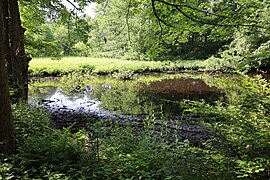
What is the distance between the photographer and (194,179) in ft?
9.63

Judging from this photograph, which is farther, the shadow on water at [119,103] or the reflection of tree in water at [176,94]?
the reflection of tree in water at [176,94]

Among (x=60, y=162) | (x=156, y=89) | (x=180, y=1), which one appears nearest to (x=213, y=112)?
(x=60, y=162)

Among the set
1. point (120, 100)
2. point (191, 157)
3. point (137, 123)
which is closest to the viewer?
point (191, 157)

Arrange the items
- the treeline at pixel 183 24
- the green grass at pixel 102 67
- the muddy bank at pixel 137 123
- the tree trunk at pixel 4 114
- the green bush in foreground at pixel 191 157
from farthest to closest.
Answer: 1. the green grass at pixel 102 67
2. the muddy bank at pixel 137 123
3. the treeline at pixel 183 24
4. the tree trunk at pixel 4 114
5. the green bush in foreground at pixel 191 157

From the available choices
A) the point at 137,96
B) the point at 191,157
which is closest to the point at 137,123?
the point at 191,157

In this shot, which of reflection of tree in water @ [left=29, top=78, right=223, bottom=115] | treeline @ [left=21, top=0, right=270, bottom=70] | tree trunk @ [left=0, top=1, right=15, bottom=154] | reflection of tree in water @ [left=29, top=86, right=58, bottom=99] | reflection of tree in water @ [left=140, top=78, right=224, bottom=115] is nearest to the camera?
tree trunk @ [left=0, top=1, right=15, bottom=154]

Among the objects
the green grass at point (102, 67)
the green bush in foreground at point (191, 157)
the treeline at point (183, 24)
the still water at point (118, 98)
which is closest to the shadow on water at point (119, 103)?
the still water at point (118, 98)

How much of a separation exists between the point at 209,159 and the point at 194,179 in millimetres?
446

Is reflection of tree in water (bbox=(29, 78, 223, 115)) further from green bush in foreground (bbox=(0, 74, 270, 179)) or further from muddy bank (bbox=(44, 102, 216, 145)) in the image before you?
green bush in foreground (bbox=(0, 74, 270, 179))

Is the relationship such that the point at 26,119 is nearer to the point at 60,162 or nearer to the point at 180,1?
the point at 60,162

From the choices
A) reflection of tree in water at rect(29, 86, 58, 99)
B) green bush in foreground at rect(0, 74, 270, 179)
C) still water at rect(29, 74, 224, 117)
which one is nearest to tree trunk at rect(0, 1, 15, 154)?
green bush in foreground at rect(0, 74, 270, 179)

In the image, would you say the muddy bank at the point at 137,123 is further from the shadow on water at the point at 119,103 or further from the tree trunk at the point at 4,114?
the tree trunk at the point at 4,114

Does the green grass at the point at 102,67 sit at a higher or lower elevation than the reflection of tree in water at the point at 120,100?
higher

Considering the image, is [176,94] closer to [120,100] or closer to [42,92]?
[120,100]
